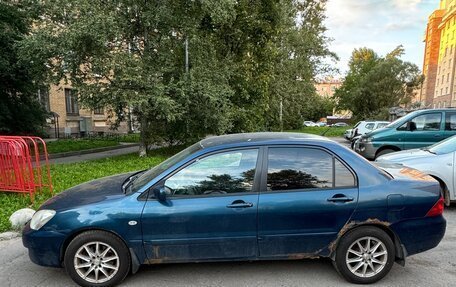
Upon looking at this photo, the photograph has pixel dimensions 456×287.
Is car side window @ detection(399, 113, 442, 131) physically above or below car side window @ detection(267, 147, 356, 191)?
above

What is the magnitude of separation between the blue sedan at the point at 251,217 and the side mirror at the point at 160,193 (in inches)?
0.4

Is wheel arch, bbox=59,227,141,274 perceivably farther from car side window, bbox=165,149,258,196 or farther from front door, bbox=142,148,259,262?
car side window, bbox=165,149,258,196

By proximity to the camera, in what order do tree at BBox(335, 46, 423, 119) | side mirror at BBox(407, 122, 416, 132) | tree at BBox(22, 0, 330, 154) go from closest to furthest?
1. side mirror at BBox(407, 122, 416, 132)
2. tree at BBox(22, 0, 330, 154)
3. tree at BBox(335, 46, 423, 119)

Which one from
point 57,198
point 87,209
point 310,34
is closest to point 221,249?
point 87,209

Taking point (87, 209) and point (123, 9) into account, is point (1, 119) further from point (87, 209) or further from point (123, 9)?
point (87, 209)

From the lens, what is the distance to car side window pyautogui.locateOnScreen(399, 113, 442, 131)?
9.02 m

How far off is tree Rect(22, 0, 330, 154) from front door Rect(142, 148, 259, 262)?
725 centimetres

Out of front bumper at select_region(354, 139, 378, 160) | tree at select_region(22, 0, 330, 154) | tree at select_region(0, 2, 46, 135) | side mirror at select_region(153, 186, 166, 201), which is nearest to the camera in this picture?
side mirror at select_region(153, 186, 166, 201)

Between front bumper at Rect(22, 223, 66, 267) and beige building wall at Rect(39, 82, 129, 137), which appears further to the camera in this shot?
beige building wall at Rect(39, 82, 129, 137)

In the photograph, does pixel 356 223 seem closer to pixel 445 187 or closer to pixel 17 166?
pixel 445 187

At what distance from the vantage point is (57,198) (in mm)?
3643

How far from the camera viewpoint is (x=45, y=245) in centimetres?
321

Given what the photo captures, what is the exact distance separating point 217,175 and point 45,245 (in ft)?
6.22

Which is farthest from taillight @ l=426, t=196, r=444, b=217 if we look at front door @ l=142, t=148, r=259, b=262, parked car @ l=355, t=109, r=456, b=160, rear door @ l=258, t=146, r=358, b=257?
parked car @ l=355, t=109, r=456, b=160
